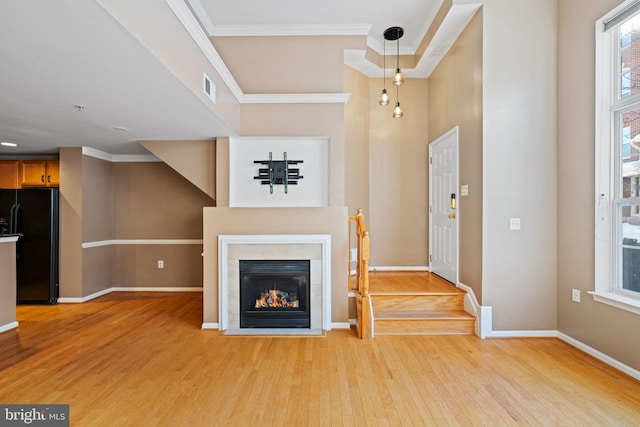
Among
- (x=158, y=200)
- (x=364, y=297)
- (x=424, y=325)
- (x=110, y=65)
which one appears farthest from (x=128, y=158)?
(x=424, y=325)

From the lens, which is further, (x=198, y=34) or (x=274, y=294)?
(x=274, y=294)

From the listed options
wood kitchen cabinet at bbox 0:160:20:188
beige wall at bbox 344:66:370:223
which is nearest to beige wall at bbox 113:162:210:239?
wood kitchen cabinet at bbox 0:160:20:188

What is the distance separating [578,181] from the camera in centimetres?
306

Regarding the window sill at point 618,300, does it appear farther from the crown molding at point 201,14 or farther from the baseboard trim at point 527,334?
the crown molding at point 201,14

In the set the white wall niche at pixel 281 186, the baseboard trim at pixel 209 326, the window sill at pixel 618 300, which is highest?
the white wall niche at pixel 281 186

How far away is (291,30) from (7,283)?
4.47 meters

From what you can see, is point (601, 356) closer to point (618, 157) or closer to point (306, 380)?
point (618, 157)

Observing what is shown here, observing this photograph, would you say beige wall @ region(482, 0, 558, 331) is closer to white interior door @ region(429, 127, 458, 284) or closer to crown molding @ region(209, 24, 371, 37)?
white interior door @ region(429, 127, 458, 284)

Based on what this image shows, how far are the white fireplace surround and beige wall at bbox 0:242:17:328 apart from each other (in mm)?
2448

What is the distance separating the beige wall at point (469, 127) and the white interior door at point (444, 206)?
0.42 ft

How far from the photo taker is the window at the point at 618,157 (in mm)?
2672

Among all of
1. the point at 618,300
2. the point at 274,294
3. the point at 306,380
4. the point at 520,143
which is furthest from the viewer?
the point at 274,294

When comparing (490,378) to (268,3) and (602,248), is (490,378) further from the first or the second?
(268,3)

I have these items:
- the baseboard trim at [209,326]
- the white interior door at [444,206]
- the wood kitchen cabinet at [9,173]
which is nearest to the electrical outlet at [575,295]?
the white interior door at [444,206]
